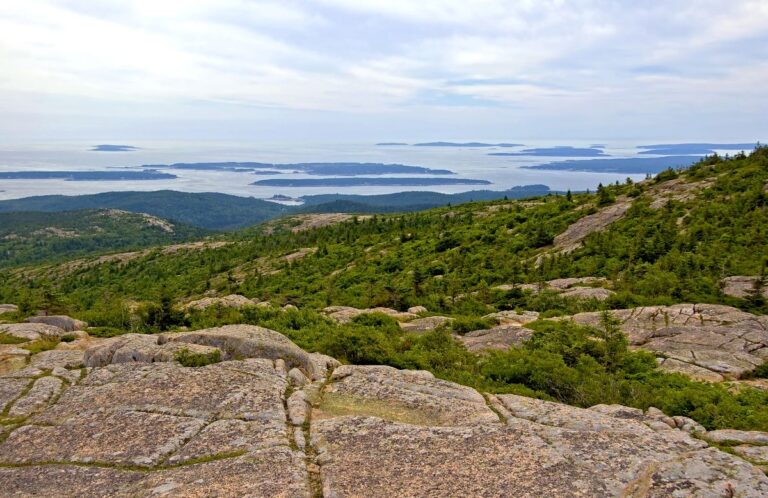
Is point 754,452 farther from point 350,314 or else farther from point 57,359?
point 350,314

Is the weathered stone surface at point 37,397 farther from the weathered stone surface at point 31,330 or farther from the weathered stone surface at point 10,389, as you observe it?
the weathered stone surface at point 31,330

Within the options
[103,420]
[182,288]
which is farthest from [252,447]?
[182,288]

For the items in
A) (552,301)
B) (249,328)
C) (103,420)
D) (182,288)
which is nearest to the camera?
(103,420)

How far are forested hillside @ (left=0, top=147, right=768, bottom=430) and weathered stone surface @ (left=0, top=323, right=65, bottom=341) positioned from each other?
4.04 ft

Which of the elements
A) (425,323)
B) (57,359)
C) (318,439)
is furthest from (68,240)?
(318,439)

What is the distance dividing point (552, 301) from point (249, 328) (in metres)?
14.0

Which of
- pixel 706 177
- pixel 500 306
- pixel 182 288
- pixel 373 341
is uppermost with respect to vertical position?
pixel 706 177

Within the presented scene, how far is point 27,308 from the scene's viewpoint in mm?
19203

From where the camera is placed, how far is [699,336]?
14867 mm

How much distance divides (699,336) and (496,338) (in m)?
6.27

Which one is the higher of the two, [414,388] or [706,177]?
[706,177]

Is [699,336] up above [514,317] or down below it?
above

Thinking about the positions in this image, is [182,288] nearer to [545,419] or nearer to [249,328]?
[249,328]

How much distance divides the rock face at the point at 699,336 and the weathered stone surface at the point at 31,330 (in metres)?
18.0
